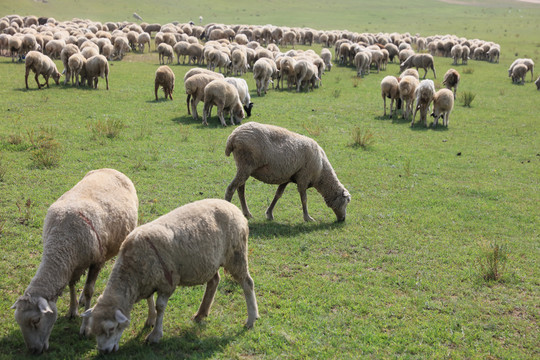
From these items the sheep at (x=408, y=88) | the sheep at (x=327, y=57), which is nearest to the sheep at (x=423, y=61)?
the sheep at (x=327, y=57)

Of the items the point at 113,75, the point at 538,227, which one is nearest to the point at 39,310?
the point at 538,227

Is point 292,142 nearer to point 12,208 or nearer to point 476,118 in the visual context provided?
point 12,208

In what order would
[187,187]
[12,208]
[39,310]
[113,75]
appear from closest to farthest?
[39,310]
[12,208]
[187,187]
[113,75]

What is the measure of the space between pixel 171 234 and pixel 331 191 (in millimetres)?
4736

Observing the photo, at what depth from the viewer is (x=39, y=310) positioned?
4.36 m

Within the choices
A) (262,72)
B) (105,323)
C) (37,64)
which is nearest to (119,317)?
(105,323)

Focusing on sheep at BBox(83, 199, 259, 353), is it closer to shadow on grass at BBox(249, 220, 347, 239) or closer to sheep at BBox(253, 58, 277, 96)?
shadow on grass at BBox(249, 220, 347, 239)

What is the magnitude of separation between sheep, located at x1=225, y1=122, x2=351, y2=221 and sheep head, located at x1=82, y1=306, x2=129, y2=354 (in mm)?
4343

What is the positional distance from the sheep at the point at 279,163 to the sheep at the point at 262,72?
13304 millimetres

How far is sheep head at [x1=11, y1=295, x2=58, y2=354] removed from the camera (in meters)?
4.33

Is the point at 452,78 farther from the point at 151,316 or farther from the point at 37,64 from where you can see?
the point at 151,316

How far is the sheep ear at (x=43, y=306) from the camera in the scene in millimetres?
4332

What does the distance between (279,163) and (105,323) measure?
185 inches

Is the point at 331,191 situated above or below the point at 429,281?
above
